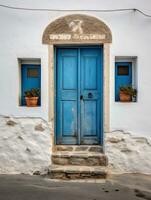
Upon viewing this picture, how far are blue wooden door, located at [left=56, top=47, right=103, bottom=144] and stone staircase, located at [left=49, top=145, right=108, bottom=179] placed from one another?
220mm

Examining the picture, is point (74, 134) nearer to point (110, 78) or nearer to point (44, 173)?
point (44, 173)

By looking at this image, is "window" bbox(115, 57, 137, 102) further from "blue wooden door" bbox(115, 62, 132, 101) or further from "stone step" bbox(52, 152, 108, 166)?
"stone step" bbox(52, 152, 108, 166)

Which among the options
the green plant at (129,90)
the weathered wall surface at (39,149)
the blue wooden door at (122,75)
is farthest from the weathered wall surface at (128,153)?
the blue wooden door at (122,75)

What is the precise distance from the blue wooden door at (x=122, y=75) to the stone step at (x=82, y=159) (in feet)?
4.12

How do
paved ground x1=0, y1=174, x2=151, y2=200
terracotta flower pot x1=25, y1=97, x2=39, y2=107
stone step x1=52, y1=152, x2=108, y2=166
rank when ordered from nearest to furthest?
1. paved ground x1=0, y1=174, x2=151, y2=200
2. stone step x1=52, y1=152, x2=108, y2=166
3. terracotta flower pot x1=25, y1=97, x2=39, y2=107

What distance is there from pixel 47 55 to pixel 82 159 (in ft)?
6.85

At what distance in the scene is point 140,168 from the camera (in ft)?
18.4

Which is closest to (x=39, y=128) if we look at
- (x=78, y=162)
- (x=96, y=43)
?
(x=78, y=162)

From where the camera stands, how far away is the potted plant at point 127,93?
18.4 feet

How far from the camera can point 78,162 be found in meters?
5.60

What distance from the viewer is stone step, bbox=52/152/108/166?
5.58 meters

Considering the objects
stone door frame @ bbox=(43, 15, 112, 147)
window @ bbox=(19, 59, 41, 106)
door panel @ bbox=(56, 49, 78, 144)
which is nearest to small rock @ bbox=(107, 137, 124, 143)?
stone door frame @ bbox=(43, 15, 112, 147)

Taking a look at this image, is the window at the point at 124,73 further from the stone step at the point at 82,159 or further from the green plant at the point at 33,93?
the green plant at the point at 33,93

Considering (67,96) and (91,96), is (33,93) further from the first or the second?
(91,96)
